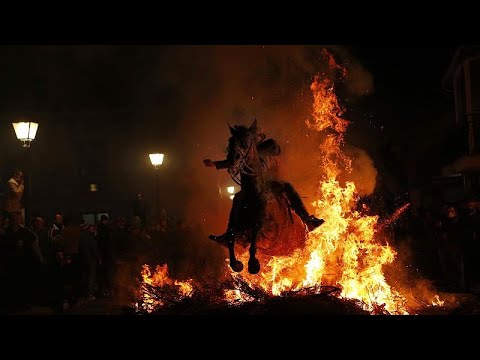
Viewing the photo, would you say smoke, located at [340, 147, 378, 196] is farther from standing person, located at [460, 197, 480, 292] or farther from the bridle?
the bridle

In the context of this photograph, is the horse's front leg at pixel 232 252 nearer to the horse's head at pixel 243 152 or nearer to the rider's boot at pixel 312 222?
the horse's head at pixel 243 152

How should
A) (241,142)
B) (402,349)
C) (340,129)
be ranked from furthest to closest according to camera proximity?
(340,129) < (241,142) < (402,349)

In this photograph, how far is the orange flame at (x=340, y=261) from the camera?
10.8 m

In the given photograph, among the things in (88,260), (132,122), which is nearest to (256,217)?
(88,260)

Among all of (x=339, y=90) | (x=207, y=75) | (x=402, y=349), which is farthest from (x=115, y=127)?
(x=402, y=349)

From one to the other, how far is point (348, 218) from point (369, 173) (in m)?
2.53

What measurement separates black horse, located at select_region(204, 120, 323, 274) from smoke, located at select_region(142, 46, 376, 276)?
1.79 metres

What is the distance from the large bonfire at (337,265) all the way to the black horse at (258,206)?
38 centimetres

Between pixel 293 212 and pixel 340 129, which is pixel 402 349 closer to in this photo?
pixel 293 212

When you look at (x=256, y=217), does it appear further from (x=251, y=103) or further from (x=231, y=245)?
(x=251, y=103)

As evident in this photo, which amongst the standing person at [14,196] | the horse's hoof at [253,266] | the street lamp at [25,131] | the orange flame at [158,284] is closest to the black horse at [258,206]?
the horse's hoof at [253,266]

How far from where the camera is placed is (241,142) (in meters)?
9.98

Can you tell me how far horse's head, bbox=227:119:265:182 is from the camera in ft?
32.6

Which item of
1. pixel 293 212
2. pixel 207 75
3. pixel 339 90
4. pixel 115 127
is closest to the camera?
pixel 293 212
